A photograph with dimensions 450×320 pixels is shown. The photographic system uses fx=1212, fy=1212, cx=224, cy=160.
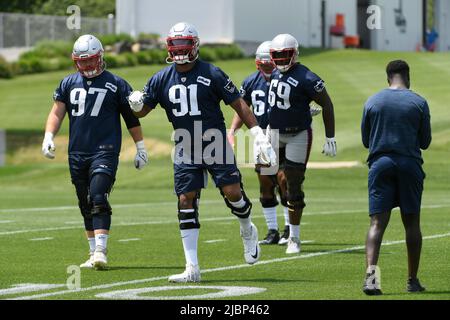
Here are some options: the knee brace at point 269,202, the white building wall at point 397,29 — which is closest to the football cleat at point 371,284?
the knee brace at point 269,202

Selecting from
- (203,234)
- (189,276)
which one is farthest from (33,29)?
(189,276)

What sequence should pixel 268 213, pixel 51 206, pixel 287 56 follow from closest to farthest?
pixel 287 56
pixel 268 213
pixel 51 206

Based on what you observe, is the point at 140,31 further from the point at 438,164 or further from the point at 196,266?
the point at 196,266

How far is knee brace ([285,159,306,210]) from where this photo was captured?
14.2 metres

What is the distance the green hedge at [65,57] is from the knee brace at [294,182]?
137 ft

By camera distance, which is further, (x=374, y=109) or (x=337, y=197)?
(x=337, y=197)

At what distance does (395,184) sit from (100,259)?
3402mm

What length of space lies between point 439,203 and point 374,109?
12.9 m

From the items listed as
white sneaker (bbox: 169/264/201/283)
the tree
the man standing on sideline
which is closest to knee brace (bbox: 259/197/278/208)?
white sneaker (bbox: 169/264/201/283)

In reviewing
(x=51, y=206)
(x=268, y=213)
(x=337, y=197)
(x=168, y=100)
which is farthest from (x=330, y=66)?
(x=168, y=100)

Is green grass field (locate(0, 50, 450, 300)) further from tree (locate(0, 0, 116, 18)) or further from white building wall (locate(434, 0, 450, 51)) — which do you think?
white building wall (locate(434, 0, 450, 51))

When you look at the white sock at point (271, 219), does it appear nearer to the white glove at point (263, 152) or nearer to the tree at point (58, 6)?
the white glove at point (263, 152)
